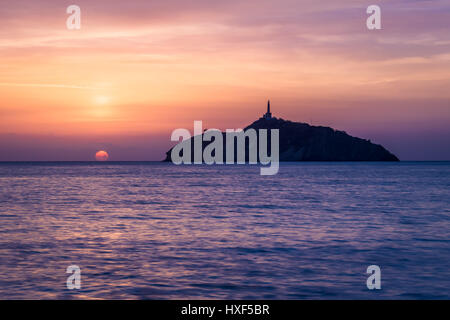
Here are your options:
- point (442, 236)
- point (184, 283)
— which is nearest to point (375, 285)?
point (184, 283)

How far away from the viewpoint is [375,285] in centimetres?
1344

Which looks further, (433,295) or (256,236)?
(256,236)

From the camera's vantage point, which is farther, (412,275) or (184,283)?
(412,275)

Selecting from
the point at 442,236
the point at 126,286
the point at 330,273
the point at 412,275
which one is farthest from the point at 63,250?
the point at 442,236

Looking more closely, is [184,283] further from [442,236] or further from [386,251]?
[442,236]

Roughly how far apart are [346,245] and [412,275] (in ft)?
17.5
